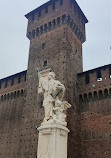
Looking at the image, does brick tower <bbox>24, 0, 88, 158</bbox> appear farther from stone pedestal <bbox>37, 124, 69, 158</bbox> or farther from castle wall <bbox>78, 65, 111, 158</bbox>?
stone pedestal <bbox>37, 124, 69, 158</bbox>

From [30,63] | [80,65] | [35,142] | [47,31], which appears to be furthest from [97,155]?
[47,31]

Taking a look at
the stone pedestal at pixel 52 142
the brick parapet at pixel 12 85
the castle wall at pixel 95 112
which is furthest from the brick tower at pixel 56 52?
the stone pedestal at pixel 52 142

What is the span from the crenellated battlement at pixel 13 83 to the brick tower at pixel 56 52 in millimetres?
1561

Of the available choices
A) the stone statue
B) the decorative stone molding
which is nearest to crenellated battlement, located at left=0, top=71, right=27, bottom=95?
the decorative stone molding

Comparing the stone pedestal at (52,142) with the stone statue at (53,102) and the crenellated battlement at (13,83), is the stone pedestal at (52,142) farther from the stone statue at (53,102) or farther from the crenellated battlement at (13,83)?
the crenellated battlement at (13,83)

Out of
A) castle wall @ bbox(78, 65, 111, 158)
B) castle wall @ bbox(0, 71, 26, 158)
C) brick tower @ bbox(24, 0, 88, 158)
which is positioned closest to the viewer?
castle wall @ bbox(78, 65, 111, 158)

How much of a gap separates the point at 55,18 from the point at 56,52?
340cm

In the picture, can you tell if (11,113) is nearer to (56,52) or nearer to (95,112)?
(56,52)

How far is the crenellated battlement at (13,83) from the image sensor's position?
61.3 ft

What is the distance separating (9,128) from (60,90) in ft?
46.4

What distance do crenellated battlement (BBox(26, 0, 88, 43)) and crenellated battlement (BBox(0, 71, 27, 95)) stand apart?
12.1 ft

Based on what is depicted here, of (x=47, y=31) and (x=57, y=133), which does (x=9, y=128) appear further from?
(x=57, y=133)

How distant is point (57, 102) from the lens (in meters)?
4.74

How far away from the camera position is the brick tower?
1449 centimetres
